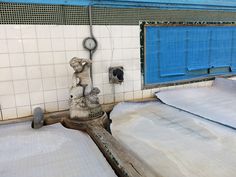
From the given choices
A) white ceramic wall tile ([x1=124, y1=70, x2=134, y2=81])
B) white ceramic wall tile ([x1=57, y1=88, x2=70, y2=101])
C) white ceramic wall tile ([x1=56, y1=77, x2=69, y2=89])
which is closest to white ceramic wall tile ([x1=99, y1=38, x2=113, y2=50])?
white ceramic wall tile ([x1=124, y1=70, x2=134, y2=81])

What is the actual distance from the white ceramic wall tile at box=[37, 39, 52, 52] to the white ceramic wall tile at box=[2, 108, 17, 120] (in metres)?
0.84

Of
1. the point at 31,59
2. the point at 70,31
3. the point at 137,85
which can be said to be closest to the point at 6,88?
the point at 31,59

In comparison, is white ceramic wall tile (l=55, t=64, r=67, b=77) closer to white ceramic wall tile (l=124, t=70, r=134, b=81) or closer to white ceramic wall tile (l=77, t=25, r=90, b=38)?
white ceramic wall tile (l=77, t=25, r=90, b=38)

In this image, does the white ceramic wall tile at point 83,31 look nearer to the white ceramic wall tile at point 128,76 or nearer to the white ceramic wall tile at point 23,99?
the white ceramic wall tile at point 128,76

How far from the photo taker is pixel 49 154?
1.86 m

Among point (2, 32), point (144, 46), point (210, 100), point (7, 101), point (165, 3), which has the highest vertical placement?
point (165, 3)

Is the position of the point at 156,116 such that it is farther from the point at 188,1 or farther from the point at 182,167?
the point at 188,1

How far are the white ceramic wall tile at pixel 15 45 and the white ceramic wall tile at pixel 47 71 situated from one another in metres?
0.35

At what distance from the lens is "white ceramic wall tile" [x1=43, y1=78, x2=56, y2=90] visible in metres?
2.77

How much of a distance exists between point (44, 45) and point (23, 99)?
29.3 inches

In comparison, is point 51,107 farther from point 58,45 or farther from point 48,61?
point 58,45

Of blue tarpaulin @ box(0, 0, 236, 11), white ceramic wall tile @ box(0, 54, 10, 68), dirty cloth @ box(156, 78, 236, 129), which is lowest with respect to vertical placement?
dirty cloth @ box(156, 78, 236, 129)

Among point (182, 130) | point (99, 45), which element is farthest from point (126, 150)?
point (99, 45)

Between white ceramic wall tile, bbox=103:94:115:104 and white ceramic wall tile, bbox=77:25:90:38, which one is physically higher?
white ceramic wall tile, bbox=77:25:90:38
